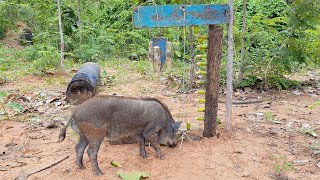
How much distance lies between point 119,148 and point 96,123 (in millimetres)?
1049

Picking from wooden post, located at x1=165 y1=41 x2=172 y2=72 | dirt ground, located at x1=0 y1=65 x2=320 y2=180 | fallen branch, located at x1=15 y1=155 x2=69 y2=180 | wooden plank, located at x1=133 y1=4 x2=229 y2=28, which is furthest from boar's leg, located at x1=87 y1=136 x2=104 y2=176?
wooden post, located at x1=165 y1=41 x2=172 y2=72

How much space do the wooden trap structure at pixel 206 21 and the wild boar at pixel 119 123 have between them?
26.5 inches

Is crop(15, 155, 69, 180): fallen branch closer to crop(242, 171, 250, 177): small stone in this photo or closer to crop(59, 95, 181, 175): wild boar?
crop(59, 95, 181, 175): wild boar

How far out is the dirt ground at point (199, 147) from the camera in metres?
5.01

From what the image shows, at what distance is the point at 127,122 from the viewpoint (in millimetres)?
5164

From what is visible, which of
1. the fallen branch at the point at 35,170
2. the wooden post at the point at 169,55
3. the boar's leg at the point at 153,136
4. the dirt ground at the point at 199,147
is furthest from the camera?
the wooden post at the point at 169,55

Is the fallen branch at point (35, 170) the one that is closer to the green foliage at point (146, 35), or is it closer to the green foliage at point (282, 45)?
the green foliage at point (146, 35)

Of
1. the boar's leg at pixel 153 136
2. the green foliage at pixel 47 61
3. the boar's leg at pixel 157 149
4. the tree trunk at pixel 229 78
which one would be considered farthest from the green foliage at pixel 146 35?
the boar's leg at pixel 157 149

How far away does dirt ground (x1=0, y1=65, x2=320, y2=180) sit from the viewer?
501 centimetres

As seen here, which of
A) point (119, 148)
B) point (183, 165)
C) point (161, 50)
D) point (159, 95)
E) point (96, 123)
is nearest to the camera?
point (96, 123)

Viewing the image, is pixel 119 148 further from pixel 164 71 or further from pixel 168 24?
pixel 164 71

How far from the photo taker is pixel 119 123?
5.08m

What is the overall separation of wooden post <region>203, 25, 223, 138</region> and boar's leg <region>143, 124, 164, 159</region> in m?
0.94

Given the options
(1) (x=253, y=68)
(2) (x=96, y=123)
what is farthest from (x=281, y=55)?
(2) (x=96, y=123)
